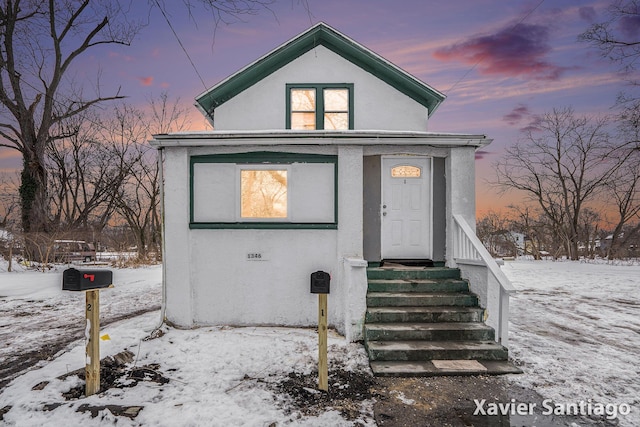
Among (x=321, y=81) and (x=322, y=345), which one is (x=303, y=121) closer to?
(x=321, y=81)

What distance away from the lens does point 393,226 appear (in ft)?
24.2

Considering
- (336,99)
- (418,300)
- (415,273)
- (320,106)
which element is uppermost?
(336,99)

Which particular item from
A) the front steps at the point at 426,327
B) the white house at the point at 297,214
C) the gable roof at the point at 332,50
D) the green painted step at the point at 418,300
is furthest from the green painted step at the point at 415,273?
the gable roof at the point at 332,50

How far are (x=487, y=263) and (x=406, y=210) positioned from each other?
220cm

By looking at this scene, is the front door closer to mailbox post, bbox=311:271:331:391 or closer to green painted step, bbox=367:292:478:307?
green painted step, bbox=367:292:478:307

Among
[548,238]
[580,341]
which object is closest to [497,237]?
[548,238]

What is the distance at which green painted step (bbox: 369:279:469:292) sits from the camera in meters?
6.23

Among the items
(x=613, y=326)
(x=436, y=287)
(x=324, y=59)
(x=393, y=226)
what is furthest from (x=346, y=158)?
(x=613, y=326)

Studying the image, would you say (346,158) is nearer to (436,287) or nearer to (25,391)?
(436,287)

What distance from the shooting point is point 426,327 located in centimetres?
543

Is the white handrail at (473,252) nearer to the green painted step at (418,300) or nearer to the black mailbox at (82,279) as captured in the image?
the green painted step at (418,300)

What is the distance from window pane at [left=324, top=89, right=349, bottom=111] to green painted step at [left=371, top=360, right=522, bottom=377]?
671cm

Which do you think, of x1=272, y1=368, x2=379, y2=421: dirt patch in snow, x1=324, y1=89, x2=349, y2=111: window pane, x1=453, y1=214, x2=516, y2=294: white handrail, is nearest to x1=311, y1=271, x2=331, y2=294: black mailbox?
x1=272, y1=368, x2=379, y2=421: dirt patch in snow

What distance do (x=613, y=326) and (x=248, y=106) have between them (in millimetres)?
9928
